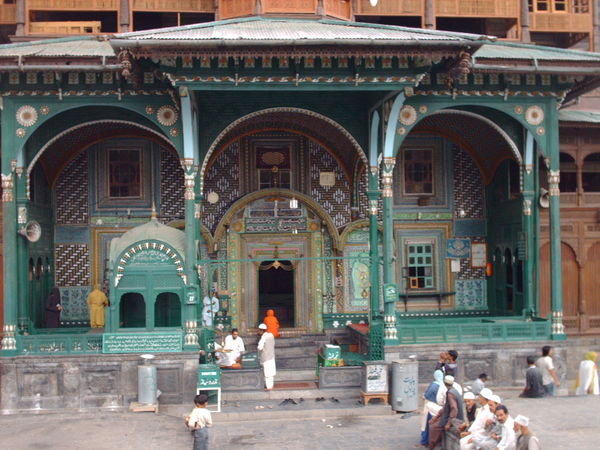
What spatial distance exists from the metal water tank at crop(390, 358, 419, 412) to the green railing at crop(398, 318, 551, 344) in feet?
4.23

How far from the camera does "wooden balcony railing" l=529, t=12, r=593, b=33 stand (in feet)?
73.3

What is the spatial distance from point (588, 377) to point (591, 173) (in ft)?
24.7

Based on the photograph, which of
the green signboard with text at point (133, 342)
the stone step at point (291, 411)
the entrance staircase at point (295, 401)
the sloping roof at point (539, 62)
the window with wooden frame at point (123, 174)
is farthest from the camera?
the window with wooden frame at point (123, 174)

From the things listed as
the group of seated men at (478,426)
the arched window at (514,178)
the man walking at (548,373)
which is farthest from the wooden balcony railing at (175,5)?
the group of seated men at (478,426)

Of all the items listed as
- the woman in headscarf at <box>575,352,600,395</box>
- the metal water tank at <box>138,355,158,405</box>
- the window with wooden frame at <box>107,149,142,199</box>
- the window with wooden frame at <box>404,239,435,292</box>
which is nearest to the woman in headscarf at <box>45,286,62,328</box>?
the window with wooden frame at <box>107,149,142,199</box>

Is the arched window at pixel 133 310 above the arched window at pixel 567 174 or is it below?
below

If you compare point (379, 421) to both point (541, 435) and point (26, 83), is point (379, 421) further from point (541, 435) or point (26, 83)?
point (26, 83)

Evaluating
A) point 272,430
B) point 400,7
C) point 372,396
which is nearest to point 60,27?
point 400,7

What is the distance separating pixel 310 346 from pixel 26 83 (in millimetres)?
8586

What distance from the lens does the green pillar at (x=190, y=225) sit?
14641 mm

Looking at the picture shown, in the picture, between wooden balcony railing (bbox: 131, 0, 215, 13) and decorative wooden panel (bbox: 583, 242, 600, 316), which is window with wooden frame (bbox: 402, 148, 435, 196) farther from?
wooden balcony railing (bbox: 131, 0, 215, 13)

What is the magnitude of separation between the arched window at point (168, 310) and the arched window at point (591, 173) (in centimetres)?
1141

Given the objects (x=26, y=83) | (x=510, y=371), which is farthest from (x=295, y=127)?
(x=510, y=371)

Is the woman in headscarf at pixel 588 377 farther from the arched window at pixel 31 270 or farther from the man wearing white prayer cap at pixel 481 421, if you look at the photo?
the arched window at pixel 31 270
